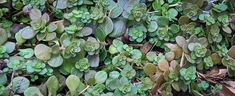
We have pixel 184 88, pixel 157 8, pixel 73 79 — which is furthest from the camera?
pixel 157 8

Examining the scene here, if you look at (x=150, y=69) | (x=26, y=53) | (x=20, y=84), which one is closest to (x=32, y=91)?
(x=20, y=84)

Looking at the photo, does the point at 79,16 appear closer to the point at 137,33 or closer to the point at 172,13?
the point at 137,33

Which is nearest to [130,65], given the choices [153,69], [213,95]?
[153,69]

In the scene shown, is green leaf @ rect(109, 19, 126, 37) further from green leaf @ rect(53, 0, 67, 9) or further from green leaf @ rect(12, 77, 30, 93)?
green leaf @ rect(12, 77, 30, 93)

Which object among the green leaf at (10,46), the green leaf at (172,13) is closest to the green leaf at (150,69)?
the green leaf at (172,13)

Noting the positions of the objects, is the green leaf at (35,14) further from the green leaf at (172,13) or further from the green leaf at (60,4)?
the green leaf at (172,13)

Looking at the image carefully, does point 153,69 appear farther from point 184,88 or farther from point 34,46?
point 34,46
